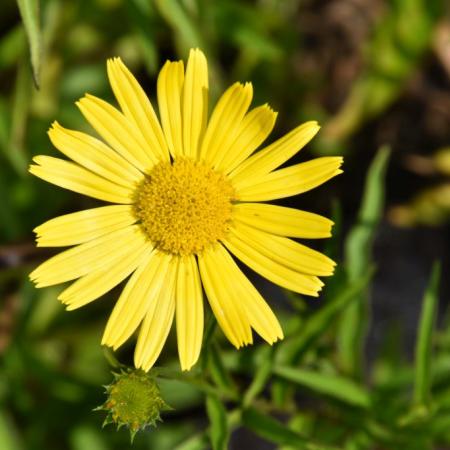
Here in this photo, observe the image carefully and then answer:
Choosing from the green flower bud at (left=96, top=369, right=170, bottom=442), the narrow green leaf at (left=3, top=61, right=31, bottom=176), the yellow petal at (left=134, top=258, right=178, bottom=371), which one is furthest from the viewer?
the narrow green leaf at (left=3, top=61, right=31, bottom=176)

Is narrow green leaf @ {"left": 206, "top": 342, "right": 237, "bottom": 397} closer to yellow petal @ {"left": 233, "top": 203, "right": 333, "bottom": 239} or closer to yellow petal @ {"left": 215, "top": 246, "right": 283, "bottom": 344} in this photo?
yellow petal @ {"left": 215, "top": 246, "right": 283, "bottom": 344}

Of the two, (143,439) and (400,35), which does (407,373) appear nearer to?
(143,439)

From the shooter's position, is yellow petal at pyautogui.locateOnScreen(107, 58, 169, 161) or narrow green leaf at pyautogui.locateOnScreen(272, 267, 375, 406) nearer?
yellow petal at pyautogui.locateOnScreen(107, 58, 169, 161)

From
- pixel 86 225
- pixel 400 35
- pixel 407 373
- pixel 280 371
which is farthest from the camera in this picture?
pixel 400 35

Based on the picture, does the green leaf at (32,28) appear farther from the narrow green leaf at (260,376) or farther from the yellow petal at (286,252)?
the narrow green leaf at (260,376)

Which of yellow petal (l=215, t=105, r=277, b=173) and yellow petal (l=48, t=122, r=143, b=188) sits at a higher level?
yellow petal (l=215, t=105, r=277, b=173)

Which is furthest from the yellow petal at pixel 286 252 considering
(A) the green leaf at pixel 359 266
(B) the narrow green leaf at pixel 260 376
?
(A) the green leaf at pixel 359 266

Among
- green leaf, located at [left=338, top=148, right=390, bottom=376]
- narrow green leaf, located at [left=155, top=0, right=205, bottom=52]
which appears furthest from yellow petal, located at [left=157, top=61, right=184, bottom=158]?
green leaf, located at [left=338, top=148, right=390, bottom=376]

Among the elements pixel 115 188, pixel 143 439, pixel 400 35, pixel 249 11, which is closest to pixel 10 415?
pixel 143 439
